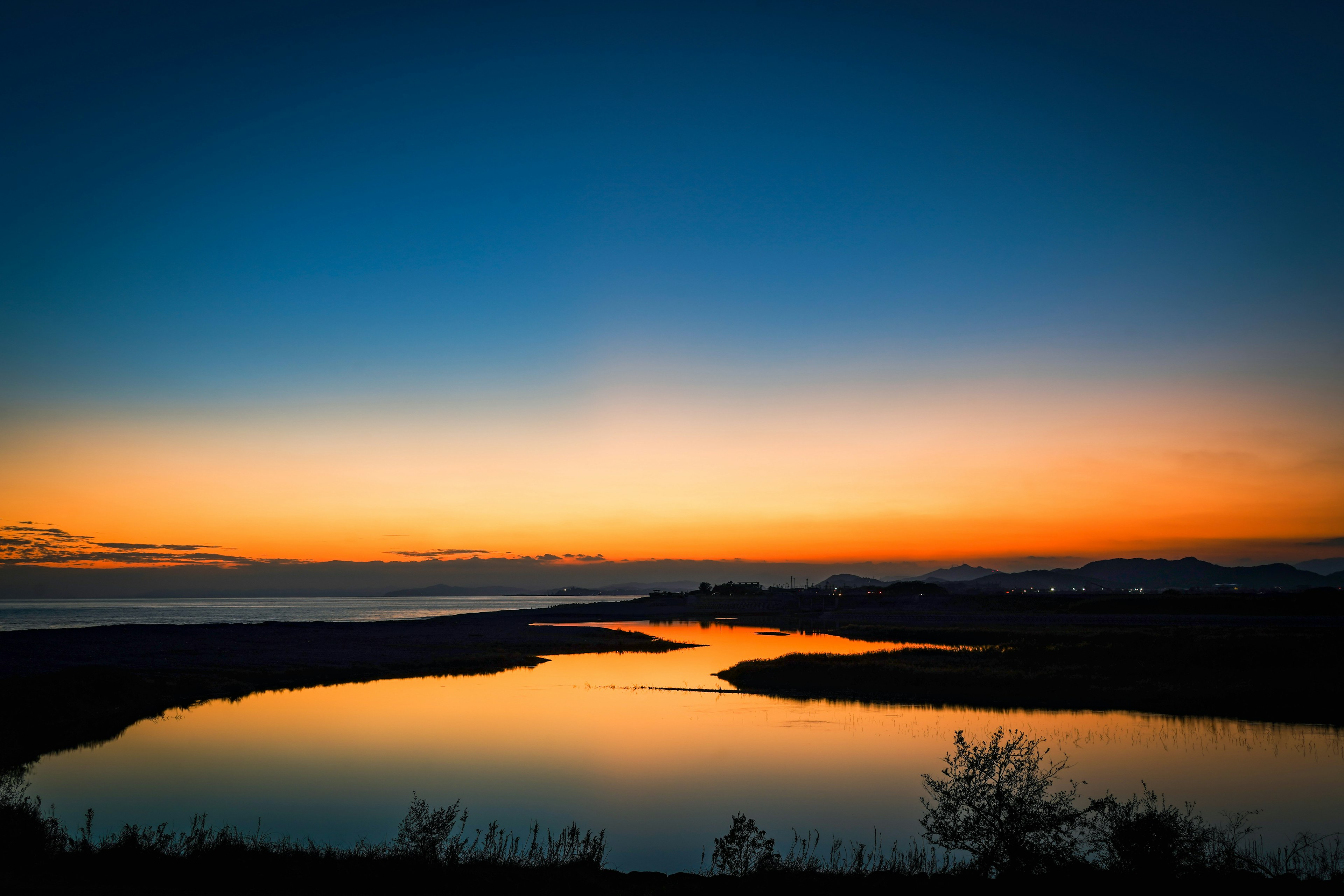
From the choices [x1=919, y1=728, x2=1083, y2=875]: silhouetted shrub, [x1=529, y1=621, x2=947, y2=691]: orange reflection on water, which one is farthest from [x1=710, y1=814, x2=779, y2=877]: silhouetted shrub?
[x1=529, y1=621, x2=947, y2=691]: orange reflection on water

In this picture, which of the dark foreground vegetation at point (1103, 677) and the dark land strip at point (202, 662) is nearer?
the dark land strip at point (202, 662)

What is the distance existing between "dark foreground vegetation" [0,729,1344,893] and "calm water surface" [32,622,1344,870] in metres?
2.51

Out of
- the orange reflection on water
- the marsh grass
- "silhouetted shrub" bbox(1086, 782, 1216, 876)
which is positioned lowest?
the orange reflection on water

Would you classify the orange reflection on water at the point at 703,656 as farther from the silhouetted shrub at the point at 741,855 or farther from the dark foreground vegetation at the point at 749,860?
the dark foreground vegetation at the point at 749,860

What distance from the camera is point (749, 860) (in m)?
13.9

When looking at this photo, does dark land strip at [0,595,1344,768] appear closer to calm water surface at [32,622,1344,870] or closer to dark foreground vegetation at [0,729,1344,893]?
calm water surface at [32,622,1344,870]

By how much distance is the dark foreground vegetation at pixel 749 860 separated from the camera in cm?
1181

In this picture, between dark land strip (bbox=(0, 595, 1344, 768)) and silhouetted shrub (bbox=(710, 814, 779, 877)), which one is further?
dark land strip (bbox=(0, 595, 1344, 768))

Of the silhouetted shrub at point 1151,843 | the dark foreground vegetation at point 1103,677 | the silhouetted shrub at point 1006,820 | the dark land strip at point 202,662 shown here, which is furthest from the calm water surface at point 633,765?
the silhouetted shrub at point 1151,843

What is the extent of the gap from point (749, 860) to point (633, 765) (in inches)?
432

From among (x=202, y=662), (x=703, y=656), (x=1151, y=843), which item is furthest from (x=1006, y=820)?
(x=703, y=656)

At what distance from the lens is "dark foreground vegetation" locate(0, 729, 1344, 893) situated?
38.8ft

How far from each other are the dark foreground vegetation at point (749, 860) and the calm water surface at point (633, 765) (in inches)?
99.0

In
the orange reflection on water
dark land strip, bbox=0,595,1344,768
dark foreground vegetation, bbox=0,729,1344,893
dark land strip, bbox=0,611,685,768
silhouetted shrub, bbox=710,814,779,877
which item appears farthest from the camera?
the orange reflection on water
